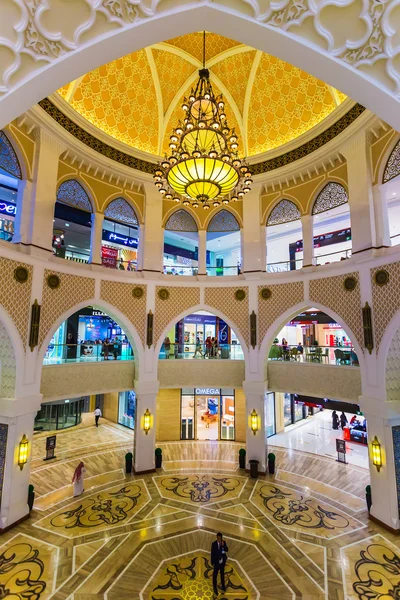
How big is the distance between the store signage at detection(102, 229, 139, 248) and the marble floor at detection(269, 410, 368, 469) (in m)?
11.8

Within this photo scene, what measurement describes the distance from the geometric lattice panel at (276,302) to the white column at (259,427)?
1430 millimetres

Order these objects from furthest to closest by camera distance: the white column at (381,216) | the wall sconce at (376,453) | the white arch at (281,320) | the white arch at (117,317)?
1. the white arch at (281,320)
2. the white arch at (117,317)
3. the white column at (381,216)
4. the wall sconce at (376,453)

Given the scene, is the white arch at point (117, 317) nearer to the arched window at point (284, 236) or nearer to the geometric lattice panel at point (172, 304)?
the geometric lattice panel at point (172, 304)

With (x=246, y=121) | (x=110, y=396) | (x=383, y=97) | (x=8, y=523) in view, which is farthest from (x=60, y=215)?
(x=383, y=97)

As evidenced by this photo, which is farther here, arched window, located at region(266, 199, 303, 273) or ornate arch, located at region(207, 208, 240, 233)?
ornate arch, located at region(207, 208, 240, 233)

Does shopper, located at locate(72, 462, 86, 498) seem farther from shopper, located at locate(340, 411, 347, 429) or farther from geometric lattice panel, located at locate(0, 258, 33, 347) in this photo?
shopper, located at locate(340, 411, 347, 429)

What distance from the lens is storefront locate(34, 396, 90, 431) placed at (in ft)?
53.1

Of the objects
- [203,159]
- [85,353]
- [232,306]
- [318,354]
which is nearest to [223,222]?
[232,306]

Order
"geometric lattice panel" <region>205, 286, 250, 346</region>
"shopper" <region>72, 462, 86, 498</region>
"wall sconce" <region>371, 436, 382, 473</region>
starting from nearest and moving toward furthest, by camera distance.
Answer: "wall sconce" <region>371, 436, 382, 473</region> < "shopper" <region>72, 462, 86, 498</region> < "geometric lattice panel" <region>205, 286, 250, 346</region>

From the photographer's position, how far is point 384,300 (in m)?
8.32

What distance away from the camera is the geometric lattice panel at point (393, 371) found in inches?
325

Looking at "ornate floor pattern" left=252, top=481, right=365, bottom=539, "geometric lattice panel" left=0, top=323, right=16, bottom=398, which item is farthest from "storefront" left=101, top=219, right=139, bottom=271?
"ornate floor pattern" left=252, top=481, right=365, bottom=539

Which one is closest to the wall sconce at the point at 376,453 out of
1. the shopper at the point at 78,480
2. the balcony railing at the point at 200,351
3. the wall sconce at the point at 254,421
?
the wall sconce at the point at 254,421

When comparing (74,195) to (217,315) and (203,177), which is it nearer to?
(203,177)
